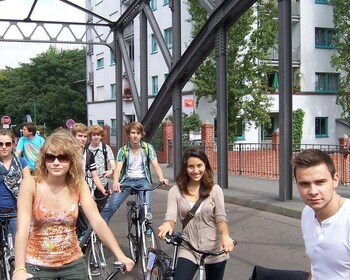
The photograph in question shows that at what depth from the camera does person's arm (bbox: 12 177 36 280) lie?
117 inches

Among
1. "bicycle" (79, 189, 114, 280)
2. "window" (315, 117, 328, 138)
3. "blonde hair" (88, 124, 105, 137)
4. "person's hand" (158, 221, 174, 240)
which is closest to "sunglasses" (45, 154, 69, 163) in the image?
"person's hand" (158, 221, 174, 240)

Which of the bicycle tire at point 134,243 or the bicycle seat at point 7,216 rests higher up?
the bicycle seat at point 7,216

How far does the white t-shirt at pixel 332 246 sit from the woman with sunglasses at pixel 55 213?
1.21 m

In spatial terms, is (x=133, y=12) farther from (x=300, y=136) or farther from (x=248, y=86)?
(x=300, y=136)

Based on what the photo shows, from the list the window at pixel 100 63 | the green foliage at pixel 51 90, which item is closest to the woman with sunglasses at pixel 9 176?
the window at pixel 100 63

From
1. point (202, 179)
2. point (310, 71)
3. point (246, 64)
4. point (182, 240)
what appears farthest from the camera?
point (310, 71)

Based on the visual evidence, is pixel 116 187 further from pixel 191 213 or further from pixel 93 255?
pixel 191 213

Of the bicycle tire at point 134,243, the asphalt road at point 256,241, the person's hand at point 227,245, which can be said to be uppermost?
the person's hand at point 227,245

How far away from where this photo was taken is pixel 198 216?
3.90 m

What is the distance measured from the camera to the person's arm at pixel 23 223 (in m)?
2.96

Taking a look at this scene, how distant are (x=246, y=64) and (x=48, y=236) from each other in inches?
995

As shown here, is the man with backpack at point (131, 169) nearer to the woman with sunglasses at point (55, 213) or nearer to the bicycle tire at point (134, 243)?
the bicycle tire at point (134, 243)

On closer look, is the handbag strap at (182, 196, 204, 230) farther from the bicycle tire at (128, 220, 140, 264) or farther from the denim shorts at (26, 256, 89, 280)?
the bicycle tire at (128, 220, 140, 264)

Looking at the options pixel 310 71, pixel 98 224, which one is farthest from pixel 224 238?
pixel 310 71
